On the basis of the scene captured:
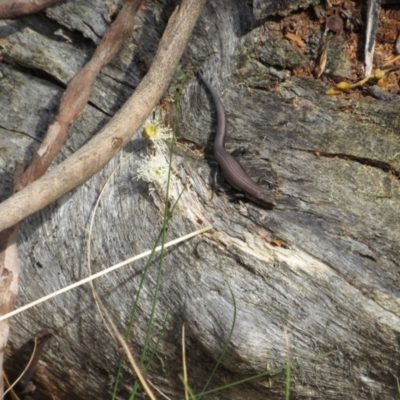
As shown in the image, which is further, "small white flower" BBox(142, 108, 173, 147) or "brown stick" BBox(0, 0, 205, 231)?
"small white flower" BBox(142, 108, 173, 147)

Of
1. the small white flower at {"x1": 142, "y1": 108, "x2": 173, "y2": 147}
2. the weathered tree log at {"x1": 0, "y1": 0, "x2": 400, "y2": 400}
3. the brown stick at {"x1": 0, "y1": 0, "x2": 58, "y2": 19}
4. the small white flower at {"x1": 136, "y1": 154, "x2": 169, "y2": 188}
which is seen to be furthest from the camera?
the brown stick at {"x1": 0, "y1": 0, "x2": 58, "y2": 19}

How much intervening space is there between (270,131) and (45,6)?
4.02ft

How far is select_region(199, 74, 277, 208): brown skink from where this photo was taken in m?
2.94

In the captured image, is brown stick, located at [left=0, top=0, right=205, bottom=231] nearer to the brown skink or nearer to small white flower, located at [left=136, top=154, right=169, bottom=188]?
small white flower, located at [left=136, top=154, right=169, bottom=188]

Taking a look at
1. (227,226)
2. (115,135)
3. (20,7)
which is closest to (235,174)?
(227,226)

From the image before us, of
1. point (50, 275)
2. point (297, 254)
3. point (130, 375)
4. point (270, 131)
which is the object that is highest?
point (270, 131)

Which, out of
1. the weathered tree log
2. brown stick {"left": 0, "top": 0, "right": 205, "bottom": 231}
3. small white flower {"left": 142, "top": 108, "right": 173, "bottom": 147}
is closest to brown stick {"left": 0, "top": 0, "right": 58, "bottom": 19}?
the weathered tree log

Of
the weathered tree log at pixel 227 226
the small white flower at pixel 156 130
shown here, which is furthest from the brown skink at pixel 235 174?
the small white flower at pixel 156 130

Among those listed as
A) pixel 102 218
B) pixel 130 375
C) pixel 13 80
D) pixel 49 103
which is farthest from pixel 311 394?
pixel 13 80

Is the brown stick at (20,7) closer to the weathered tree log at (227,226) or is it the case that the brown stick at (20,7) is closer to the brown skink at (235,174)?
the weathered tree log at (227,226)

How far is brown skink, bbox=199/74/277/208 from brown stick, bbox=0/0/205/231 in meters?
0.32

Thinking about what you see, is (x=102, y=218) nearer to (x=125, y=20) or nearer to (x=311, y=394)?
(x=125, y=20)

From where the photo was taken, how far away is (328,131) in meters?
3.35

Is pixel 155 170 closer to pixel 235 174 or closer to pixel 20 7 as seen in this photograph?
pixel 235 174
